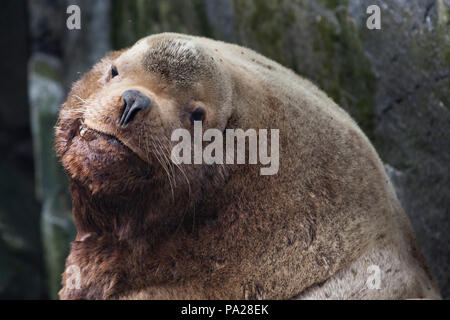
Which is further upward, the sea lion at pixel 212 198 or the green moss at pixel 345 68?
the green moss at pixel 345 68

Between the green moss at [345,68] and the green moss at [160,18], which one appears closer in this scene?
the green moss at [345,68]

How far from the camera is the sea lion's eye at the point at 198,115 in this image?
2.82 m

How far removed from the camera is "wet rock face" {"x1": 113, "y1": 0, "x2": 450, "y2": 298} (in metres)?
3.73

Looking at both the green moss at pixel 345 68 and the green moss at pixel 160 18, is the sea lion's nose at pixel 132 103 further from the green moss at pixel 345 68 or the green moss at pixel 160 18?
the green moss at pixel 160 18

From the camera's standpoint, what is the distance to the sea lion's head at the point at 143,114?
2.66 m

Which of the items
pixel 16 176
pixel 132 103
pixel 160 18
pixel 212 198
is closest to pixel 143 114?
pixel 132 103

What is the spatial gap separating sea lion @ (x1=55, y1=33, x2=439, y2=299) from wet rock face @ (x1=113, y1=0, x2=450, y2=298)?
0.80m

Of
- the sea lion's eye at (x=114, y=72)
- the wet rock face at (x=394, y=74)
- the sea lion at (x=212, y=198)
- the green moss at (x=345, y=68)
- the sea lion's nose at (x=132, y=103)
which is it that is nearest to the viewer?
the sea lion's nose at (x=132, y=103)

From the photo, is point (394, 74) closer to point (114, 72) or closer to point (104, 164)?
point (114, 72)

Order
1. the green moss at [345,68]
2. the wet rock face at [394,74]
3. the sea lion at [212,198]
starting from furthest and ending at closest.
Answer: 1. the green moss at [345,68]
2. the wet rock face at [394,74]
3. the sea lion at [212,198]

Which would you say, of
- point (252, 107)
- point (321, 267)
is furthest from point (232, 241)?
point (252, 107)

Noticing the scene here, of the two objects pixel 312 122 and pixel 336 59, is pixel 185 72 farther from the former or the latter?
pixel 336 59

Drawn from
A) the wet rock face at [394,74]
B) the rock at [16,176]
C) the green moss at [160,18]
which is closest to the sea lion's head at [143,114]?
the wet rock face at [394,74]

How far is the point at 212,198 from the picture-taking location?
2.95 m
